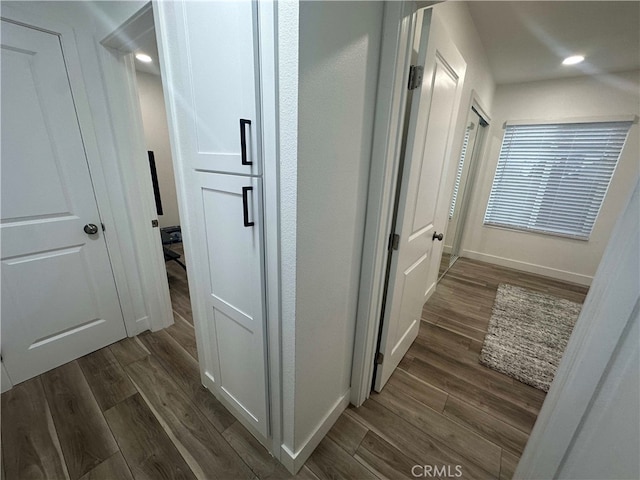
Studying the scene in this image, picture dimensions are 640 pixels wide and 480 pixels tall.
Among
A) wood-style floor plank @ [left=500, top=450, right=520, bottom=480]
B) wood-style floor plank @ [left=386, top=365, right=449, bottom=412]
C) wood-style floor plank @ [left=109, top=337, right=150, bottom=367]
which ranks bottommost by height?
wood-style floor plank @ [left=500, top=450, right=520, bottom=480]

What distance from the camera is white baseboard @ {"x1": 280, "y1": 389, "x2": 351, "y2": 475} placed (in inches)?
43.0

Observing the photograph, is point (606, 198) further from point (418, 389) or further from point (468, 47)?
point (418, 389)

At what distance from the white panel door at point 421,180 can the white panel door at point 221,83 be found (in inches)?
28.2

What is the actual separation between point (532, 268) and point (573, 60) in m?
2.55

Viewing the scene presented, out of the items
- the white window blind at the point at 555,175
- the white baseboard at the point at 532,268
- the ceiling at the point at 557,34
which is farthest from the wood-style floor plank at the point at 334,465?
the white window blind at the point at 555,175

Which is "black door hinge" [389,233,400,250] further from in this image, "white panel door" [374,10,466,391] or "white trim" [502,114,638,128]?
"white trim" [502,114,638,128]

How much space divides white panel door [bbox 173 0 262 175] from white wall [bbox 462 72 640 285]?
3945 millimetres

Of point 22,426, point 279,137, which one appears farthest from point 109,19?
point 22,426

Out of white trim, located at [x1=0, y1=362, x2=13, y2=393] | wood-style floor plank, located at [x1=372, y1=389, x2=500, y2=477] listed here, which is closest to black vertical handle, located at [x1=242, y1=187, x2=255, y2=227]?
wood-style floor plank, located at [x1=372, y1=389, x2=500, y2=477]

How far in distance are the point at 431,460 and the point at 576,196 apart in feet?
12.5

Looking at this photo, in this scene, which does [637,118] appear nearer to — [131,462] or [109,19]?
[109,19]

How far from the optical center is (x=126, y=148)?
5.30 ft

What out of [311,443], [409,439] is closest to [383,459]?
[409,439]

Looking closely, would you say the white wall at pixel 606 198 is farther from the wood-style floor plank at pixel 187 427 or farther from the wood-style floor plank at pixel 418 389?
the wood-style floor plank at pixel 187 427
